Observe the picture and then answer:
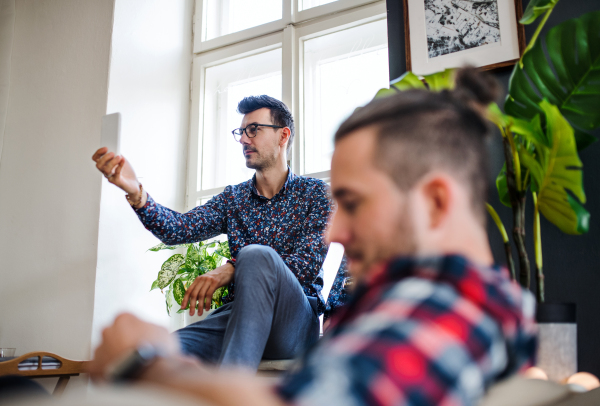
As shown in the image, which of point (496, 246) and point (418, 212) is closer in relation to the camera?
point (418, 212)

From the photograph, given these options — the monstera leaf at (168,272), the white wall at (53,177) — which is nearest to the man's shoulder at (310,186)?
the monstera leaf at (168,272)

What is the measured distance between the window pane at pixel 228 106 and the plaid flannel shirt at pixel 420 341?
8.14 ft

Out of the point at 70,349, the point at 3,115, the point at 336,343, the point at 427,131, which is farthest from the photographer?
the point at 3,115

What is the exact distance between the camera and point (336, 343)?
0.32 meters

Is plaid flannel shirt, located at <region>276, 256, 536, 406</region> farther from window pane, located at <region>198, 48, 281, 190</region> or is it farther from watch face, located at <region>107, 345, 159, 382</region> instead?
window pane, located at <region>198, 48, 281, 190</region>

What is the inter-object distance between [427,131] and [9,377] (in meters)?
0.45

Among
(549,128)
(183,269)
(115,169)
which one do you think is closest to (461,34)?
(549,128)

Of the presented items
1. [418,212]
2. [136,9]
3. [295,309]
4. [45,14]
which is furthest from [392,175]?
[45,14]

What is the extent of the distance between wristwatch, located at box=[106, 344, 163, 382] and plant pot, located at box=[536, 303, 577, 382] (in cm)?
96

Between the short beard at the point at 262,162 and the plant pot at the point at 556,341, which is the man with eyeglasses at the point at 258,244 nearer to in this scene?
the short beard at the point at 262,162

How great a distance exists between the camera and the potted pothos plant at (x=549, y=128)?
1107 mm

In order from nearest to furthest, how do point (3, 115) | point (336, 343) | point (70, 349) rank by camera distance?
point (336, 343) → point (70, 349) → point (3, 115)

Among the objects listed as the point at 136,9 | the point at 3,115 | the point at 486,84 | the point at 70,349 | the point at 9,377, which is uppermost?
the point at 136,9

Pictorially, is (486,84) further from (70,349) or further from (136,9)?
(136,9)
